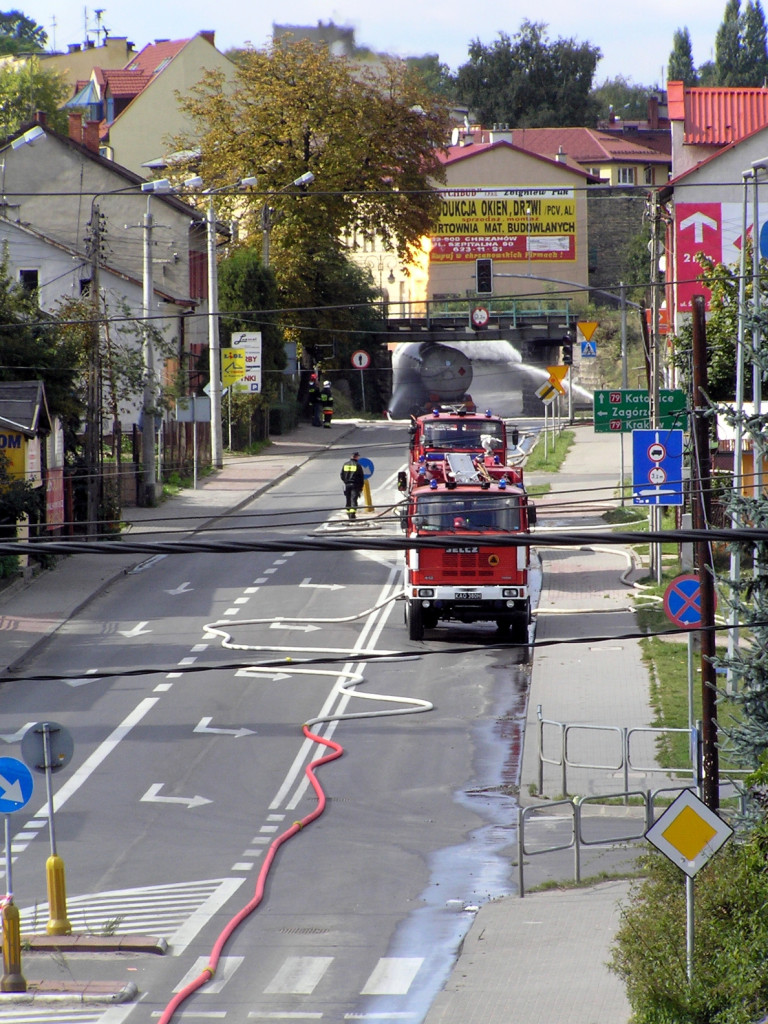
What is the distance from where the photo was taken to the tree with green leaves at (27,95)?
253 ft

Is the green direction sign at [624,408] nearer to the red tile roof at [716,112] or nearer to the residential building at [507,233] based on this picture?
the red tile roof at [716,112]

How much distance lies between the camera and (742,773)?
16391 mm

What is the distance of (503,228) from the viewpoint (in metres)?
75.8

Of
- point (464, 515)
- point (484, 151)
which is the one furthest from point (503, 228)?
point (464, 515)

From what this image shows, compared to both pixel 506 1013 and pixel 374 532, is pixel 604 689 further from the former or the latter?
pixel 374 532

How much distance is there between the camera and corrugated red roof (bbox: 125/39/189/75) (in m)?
89.2

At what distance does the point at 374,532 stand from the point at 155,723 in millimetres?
14880

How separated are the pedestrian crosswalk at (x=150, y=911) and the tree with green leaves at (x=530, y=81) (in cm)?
9486

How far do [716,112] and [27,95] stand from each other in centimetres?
4447

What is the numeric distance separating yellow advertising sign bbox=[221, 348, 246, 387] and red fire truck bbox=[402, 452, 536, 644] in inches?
898

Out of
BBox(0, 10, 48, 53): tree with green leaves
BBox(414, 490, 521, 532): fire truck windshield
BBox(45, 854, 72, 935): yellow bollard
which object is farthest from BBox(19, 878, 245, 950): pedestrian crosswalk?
BBox(0, 10, 48, 53): tree with green leaves

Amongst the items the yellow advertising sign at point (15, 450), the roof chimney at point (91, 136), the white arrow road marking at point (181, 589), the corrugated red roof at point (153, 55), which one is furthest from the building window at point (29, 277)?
the corrugated red roof at point (153, 55)

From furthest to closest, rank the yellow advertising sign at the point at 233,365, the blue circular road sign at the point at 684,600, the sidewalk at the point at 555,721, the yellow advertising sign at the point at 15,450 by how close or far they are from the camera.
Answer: the yellow advertising sign at the point at 233,365 → the yellow advertising sign at the point at 15,450 → the blue circular road sign at the point at 684,600 → the sidewalk at the point at 555,721

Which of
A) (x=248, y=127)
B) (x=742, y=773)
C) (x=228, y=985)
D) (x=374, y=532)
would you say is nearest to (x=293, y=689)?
(x=742, y=773)
